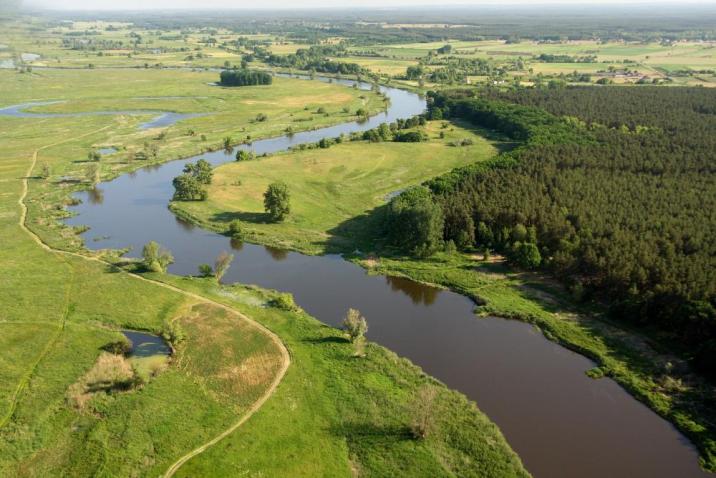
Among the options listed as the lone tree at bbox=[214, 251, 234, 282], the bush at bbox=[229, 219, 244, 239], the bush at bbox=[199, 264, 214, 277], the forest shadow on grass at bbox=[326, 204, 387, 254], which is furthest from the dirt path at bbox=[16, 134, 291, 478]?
the forest shadow on grass at bbox=[326, 204, 387, 254]

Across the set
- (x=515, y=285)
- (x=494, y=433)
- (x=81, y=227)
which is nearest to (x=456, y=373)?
(x=494, y=433)

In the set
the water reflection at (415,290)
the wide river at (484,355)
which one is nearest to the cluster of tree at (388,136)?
the wide river at (484,355)

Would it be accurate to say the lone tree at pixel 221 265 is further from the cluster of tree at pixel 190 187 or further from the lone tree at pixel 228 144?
the lone tree at pixel 228 144

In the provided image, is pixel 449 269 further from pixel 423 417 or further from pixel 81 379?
pixel 81 379

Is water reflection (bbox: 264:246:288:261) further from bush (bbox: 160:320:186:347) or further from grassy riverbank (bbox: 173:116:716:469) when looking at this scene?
bush (bbox: 160:320:186:347)

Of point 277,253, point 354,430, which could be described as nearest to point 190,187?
point 277,253

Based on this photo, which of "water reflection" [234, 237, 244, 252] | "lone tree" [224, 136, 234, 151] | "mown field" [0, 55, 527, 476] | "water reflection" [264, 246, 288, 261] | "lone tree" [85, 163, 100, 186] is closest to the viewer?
"mown field" [0, 55, 527, 476]
